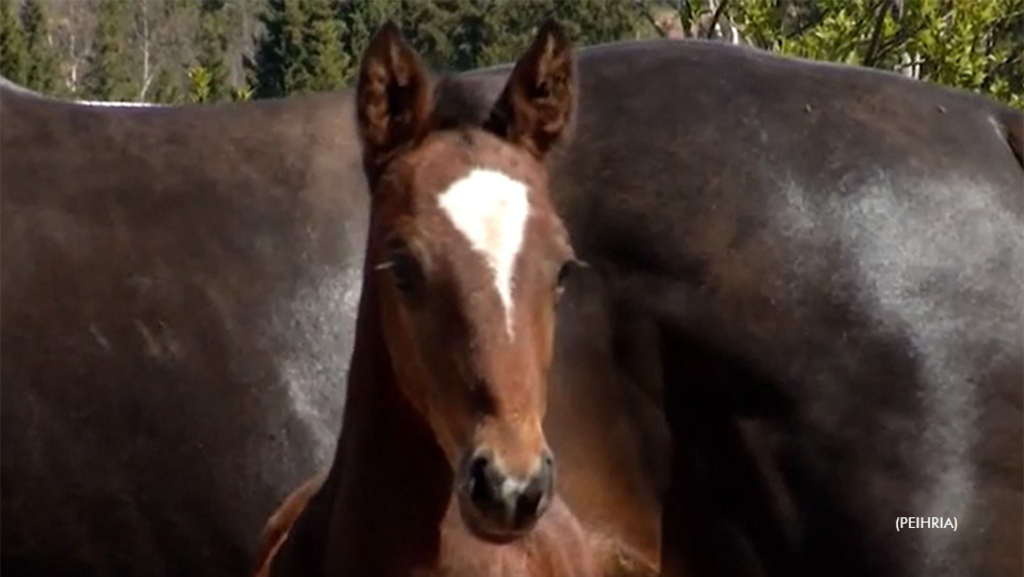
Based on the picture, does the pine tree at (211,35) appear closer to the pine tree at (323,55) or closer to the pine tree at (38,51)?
the pine tree at (38,51)

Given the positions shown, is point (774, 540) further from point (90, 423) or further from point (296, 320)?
point (90, 423)

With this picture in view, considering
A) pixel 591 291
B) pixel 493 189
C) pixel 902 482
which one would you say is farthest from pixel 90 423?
pixel 902 482

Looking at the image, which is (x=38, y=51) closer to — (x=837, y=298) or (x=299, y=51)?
(x=299, y=51)

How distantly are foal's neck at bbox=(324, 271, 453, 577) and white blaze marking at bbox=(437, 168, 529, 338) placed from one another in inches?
12.3

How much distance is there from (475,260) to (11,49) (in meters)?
26.3

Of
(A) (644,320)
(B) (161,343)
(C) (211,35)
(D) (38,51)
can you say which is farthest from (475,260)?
(C) (211,35)

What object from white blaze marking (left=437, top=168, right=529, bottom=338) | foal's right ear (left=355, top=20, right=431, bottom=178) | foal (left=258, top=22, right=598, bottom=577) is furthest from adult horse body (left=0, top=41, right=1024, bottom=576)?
white blaze marking (left=437, top=168, right=529, bottom=338)

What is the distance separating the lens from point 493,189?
9.88 ft

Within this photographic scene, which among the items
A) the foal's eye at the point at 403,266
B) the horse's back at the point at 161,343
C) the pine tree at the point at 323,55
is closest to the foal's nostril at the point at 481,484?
the foal's eye at the point at 403,266

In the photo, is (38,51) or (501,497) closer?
(501,497)

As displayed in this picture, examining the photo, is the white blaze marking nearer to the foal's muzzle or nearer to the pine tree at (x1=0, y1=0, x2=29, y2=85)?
the foal's muzzle

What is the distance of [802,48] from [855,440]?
581 cm

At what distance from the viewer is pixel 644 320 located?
3.96 meters

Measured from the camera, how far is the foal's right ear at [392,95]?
3.22m
